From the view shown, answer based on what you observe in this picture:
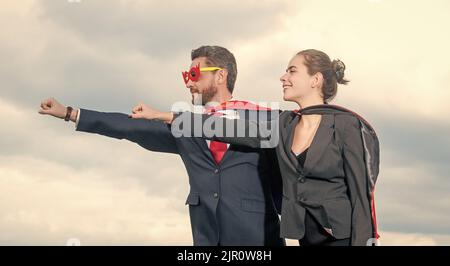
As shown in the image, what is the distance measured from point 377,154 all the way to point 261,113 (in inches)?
56.6

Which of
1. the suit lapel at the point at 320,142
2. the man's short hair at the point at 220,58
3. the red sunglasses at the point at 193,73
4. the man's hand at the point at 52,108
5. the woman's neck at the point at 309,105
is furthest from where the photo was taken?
the man's short hair at the point at 220,58

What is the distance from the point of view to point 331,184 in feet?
20.5

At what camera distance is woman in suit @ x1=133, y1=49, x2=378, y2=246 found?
6.13 m

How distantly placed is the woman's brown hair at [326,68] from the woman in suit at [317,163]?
0.04 ft

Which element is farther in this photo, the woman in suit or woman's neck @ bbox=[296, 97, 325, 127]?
woman's neck @ bbox=[296, 97, 325, 127]

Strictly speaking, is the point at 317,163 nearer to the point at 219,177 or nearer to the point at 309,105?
the point at 309,105

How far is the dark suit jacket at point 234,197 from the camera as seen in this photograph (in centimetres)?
690

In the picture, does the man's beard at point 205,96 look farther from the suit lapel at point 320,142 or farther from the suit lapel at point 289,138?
Result: the suit lapel at point 320,142

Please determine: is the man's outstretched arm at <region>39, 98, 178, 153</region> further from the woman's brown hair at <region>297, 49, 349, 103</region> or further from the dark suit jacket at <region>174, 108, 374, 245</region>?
the woman's brown hair at <region>297, 49, 349, 103</region>

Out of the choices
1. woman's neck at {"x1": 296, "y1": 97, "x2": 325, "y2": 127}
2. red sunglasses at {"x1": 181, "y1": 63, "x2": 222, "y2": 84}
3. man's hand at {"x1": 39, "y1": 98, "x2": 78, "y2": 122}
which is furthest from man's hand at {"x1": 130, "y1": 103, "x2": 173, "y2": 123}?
woman's neck at {"x1": 296, "y1": 97, "x2": 325, "y2": 127}

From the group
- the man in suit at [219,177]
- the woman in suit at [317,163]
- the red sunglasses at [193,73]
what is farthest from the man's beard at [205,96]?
the woman in suit at [317,163]

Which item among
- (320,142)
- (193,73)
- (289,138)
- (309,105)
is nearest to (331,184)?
(320,142)

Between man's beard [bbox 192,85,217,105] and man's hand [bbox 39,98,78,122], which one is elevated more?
man's beard [bbox 192,85,217,105]
